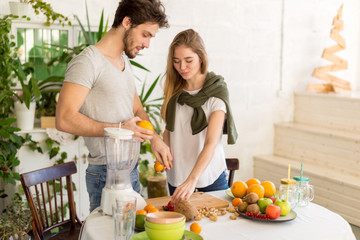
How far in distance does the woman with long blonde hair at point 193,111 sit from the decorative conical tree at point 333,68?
2721 millimetres

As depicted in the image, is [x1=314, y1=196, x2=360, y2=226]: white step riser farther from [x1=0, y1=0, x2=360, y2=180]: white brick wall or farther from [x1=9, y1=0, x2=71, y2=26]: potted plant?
[x1=9, y1=0, x2=71, y2=26]: potted plant

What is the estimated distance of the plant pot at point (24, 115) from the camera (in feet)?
10.7

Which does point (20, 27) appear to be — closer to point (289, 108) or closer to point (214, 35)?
point (214, 35)

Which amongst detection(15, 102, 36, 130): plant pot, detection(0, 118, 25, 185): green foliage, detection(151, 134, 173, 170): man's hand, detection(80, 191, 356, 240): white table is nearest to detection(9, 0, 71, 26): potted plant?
detection(15, 102, 36, 130): plant pot

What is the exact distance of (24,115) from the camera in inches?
129

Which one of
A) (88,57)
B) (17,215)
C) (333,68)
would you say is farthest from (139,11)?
(333,68)

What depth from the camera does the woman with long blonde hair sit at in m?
2.27

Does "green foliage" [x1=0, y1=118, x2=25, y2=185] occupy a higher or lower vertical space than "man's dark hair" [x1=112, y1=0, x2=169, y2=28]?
lower

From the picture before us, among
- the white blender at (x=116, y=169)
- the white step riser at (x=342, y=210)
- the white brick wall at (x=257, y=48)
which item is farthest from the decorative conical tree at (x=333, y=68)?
the white blender at (x=116, y=169)

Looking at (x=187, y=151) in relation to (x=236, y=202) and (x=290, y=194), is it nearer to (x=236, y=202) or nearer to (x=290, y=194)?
(x=236, y=202)

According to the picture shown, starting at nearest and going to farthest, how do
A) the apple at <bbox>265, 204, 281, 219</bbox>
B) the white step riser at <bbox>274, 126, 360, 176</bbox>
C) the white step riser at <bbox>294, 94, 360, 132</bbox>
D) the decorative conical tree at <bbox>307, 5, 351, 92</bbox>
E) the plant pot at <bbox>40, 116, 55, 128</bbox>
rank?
the apple at <bbox>265, 204, 281, 219</bbox>, the plant pot at <bbox>40, 116, 55, 128</bbox>, the white step riser at <bbox>274, 126, 360, 176</bbox>, the white step riser at <bbox>294, 94, 360, 132</bbox>, the decorative conical tree at <bbox>307, 5, 351, 92</bbox>

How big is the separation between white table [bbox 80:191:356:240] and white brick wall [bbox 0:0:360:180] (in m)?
2.29

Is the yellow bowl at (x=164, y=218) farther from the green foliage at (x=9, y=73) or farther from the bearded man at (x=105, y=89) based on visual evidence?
the green foliage at (x=9, y=73)

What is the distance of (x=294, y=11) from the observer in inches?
183
